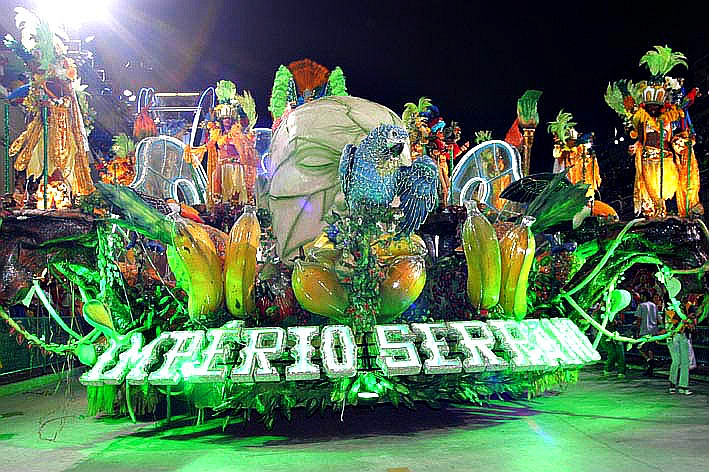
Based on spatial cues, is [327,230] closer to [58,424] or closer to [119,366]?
[119,366]

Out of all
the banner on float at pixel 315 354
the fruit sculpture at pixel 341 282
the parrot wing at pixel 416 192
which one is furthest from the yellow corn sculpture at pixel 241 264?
the parrot wing at pixel 416 192

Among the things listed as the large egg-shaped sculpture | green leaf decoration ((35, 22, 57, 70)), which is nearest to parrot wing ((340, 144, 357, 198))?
the large egg-shaped sculpture

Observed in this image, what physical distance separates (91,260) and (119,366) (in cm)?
183

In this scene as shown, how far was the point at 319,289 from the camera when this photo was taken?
27.6ft

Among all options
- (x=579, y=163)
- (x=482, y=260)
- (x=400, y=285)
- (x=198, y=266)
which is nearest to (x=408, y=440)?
(x=400, y=285)

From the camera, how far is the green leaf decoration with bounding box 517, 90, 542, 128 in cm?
1513

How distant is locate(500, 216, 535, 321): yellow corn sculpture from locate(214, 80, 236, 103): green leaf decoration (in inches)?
321

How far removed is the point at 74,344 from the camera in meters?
9.48

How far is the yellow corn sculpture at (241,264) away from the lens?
28.2 feet

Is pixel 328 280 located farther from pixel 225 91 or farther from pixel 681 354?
pixel 225 91

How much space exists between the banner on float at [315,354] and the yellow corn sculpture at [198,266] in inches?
18.0

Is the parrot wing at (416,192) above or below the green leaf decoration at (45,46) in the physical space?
below

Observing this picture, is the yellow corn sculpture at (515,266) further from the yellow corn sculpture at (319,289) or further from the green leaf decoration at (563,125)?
the green leaf decoration at (563,125)

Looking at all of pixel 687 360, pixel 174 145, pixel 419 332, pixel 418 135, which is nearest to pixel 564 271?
pixel 687 360
